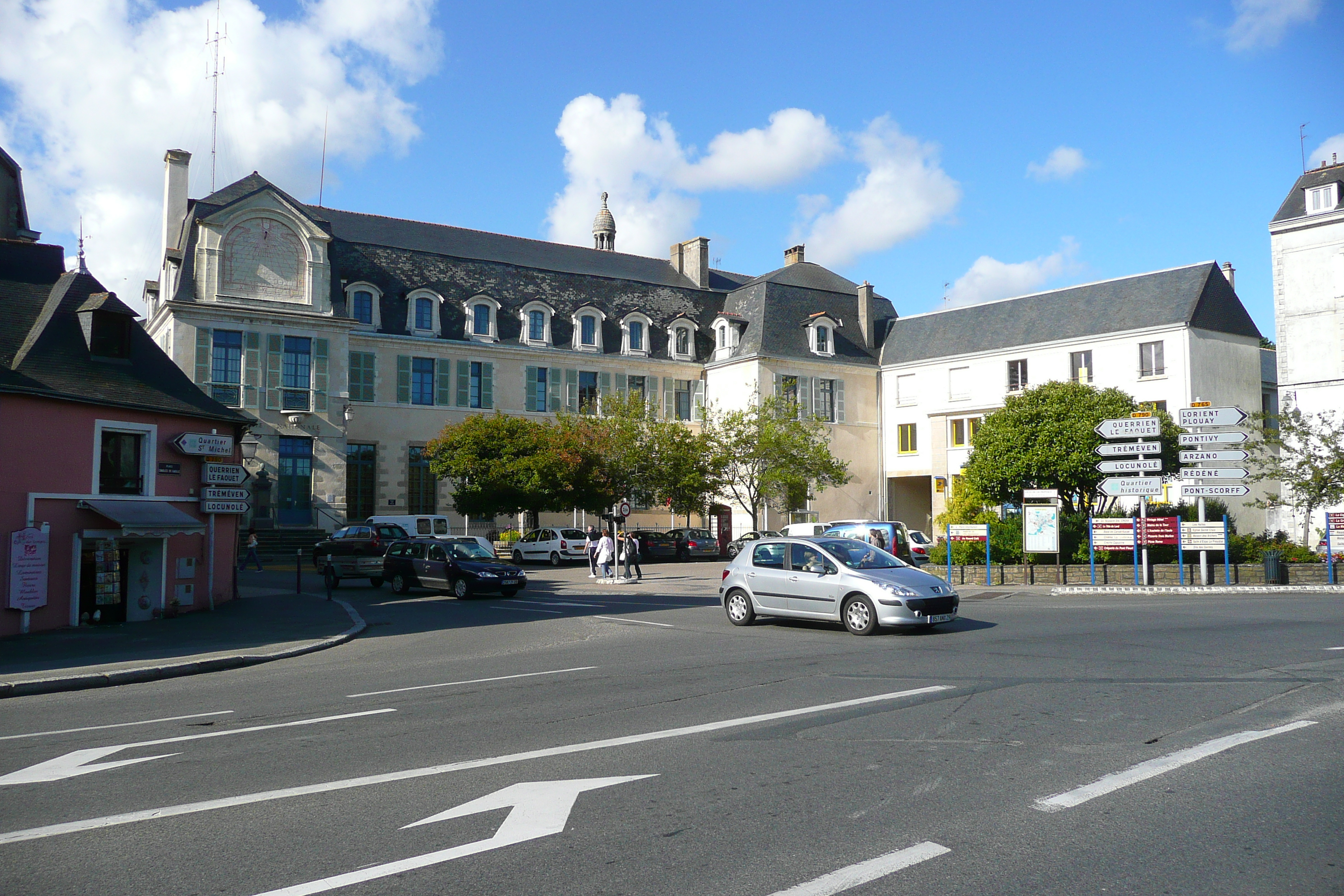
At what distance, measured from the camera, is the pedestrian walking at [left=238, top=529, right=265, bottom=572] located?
36.3 metres

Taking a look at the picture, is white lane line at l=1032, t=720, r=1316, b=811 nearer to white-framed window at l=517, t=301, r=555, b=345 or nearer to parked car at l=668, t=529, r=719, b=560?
parked car at l=668, t=529, r=719, b=560

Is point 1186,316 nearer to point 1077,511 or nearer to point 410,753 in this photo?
point 1077,511

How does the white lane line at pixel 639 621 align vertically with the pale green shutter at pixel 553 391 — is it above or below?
below

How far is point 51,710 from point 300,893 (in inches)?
299

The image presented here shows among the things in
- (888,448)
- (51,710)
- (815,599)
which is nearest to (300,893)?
(51,710)

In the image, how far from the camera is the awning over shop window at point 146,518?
1811 centimetres

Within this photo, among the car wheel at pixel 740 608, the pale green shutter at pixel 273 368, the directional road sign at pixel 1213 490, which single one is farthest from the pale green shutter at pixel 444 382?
the car wheel at pixel 740 608

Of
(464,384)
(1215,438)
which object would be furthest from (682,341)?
(1215,438)

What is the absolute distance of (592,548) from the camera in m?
35.9

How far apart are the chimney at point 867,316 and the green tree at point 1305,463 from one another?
22177mm

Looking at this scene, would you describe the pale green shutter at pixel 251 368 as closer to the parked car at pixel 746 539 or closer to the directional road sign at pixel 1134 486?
the parked car at pixel 746 539

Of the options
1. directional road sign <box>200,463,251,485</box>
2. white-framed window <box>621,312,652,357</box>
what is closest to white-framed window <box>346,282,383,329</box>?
white-framed window <box>621,312,652,357</box>

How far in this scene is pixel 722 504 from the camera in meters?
50.1

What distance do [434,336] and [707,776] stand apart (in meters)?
42.8
